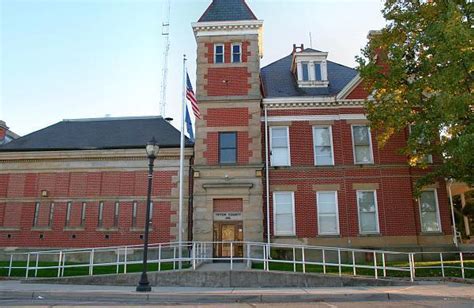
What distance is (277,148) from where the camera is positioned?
73.2ft

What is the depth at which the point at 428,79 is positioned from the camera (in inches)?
626

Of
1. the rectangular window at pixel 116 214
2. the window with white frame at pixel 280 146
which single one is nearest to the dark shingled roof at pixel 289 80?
the window with white frame at pixel 280 146

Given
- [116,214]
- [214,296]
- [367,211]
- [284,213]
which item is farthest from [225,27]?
[214,296]

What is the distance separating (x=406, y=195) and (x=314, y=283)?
9747mm

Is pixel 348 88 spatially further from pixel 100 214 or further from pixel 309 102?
pixel 100 214

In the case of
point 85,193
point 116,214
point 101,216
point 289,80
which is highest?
point 289,80

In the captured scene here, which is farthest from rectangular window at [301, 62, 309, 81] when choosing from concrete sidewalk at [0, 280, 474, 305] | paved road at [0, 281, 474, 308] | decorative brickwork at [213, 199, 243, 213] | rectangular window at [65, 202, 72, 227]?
rectangular window at [65, 202, 72, 227]

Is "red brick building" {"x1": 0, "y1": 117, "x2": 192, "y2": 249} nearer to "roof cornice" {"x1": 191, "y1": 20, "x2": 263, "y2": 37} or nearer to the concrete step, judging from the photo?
"roof cornice" {"x1": 191, "y1": 20, "x2": 263, "y2": 37}

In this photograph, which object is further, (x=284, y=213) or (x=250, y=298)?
(x=284, y=213)

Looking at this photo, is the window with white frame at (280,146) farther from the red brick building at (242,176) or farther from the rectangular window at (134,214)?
the rectangular window at (134,214)

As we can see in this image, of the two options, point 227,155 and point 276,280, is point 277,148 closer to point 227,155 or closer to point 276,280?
point 227,155

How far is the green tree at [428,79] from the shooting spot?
47.6ft

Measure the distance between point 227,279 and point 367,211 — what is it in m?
10.2

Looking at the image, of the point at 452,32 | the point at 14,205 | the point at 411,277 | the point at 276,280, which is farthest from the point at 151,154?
the point at 14,205
